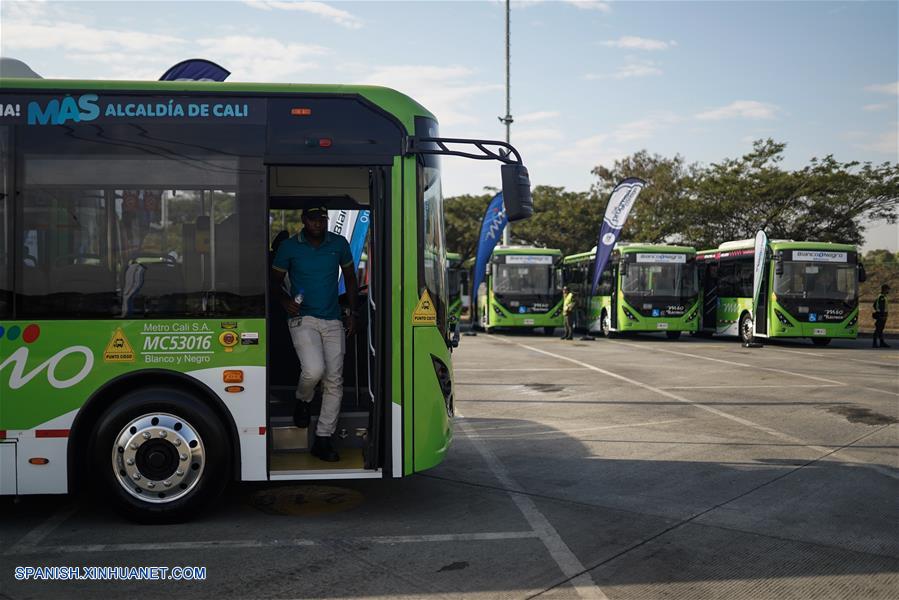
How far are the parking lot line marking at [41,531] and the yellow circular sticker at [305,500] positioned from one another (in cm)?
134

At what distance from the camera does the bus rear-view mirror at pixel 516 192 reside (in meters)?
6.30

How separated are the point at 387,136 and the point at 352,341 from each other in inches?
96.0

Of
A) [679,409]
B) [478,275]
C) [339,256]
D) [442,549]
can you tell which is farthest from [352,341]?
[478,275]

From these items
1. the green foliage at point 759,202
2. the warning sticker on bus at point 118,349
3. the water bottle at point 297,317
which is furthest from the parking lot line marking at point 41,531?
the green foliage at point 759,202

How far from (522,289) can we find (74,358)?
79.8 feet

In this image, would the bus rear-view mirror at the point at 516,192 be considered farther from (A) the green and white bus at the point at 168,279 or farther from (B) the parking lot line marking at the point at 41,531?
(B) the parking lot line marking at the point at 41,531

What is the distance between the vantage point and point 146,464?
594 cm

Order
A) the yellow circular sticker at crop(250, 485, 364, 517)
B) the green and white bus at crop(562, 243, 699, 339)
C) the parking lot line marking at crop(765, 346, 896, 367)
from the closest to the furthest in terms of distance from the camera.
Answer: the yellow circular sticker at crop(250, 485, 364, 517)
the parking lot line marking at crop(765, 346, 896, 367)
the green and white bus at crop(562, 243, 699, 339)

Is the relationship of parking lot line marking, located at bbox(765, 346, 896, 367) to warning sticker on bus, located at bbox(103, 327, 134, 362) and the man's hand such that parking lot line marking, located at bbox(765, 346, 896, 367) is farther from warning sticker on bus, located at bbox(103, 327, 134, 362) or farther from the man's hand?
warning sticker on bus, located at bbox(103, 327, 134, 362)

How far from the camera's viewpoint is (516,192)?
633cm

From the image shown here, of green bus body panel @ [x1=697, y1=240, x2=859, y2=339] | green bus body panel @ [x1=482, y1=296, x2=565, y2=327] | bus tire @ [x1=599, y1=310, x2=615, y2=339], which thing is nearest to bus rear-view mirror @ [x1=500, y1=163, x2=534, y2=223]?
green bus body panel @ [x1=697, y1=240, x2=859, y2=339]

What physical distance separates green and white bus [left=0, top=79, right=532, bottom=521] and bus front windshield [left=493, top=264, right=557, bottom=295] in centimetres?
2331

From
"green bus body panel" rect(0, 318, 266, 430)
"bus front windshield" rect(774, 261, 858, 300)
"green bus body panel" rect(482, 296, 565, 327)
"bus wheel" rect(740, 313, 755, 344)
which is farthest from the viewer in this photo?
"green bus body panel" rect(482, 296, 565, 327)

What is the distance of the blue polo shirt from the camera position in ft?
21.4
